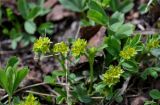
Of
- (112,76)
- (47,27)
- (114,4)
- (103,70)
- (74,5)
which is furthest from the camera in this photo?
(47,27)

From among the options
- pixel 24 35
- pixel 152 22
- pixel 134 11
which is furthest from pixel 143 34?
pixel 24 35

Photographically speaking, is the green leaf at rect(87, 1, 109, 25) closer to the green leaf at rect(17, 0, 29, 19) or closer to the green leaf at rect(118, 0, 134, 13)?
the green leaf at rect(118, 0, 134, 13)

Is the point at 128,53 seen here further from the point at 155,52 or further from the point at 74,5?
the point at 74,5

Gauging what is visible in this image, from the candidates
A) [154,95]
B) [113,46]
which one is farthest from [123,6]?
[154,95]

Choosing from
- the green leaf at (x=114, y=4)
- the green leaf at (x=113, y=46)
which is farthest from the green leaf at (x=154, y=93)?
the green leaf at (x=114, y=4)

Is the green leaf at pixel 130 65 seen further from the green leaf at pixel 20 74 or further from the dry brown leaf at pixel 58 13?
the dry brown leaf at pixel 58 13

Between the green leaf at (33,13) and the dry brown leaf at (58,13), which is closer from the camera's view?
the green leaf at (33,13)
